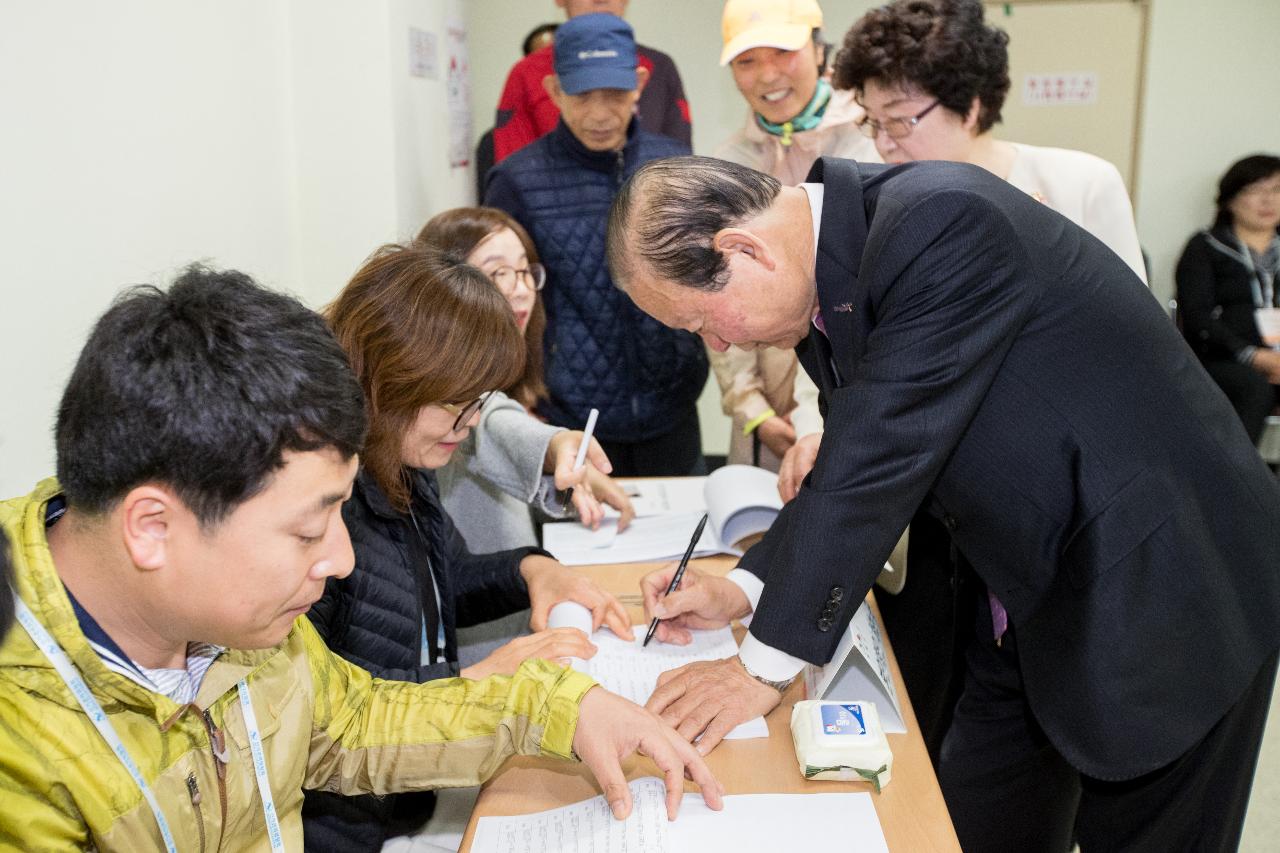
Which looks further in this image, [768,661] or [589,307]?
[589,307]

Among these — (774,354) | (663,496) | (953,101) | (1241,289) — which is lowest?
(663,496)

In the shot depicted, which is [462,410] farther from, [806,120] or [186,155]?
[806,120]

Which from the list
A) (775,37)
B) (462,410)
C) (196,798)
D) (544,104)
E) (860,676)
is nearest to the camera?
(196,798)

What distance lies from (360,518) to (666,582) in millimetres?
447

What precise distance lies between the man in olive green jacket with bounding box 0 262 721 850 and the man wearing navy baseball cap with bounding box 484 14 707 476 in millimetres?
1730

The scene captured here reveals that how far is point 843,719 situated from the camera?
120cm

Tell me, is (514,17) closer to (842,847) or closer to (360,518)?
(360,518)

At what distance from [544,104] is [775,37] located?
1.12 metres

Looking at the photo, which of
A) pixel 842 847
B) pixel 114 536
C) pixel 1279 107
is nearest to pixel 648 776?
pixel 842 847

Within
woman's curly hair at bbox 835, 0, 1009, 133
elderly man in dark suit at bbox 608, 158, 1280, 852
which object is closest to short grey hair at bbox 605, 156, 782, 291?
elderly man in dark suit at bbox 608, 158, 1280, 852

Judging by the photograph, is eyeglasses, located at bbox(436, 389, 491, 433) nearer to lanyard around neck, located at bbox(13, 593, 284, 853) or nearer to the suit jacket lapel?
the suit jacket lapel

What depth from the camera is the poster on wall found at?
11.8 ft

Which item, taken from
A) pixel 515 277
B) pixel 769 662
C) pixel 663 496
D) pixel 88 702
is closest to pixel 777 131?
pixel 515 277

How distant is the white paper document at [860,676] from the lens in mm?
1294
